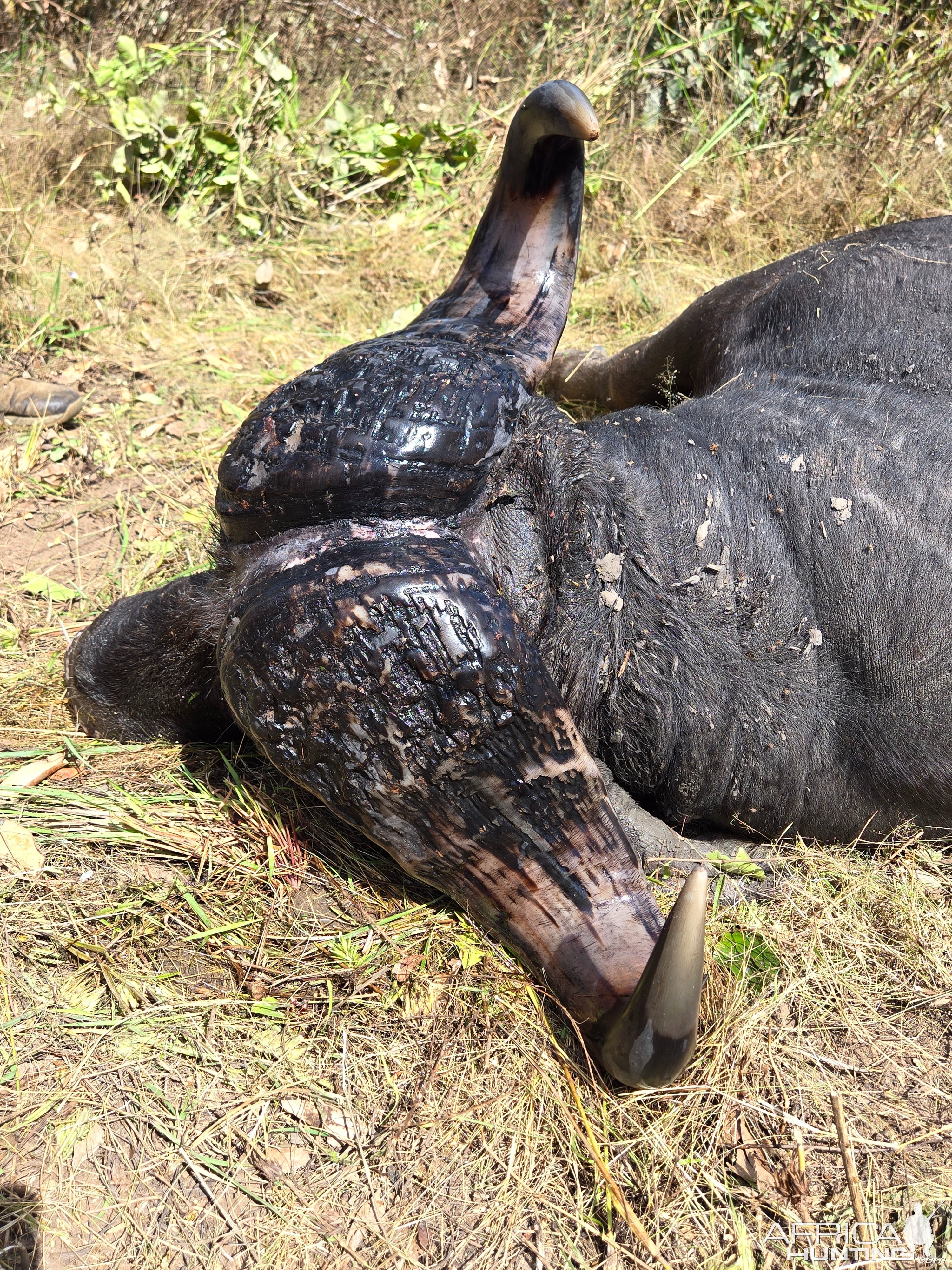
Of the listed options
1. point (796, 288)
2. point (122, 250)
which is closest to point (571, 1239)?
point (796, 288)

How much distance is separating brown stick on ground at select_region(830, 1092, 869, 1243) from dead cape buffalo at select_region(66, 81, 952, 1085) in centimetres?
45

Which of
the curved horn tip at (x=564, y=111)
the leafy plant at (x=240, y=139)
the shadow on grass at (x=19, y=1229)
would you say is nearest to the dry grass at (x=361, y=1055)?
the shadow on grass at (x=19, y=1229)

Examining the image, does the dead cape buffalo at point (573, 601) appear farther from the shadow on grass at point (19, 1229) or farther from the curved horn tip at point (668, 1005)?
the shadow on grass at point (19, 1229)

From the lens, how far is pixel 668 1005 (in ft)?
5.20

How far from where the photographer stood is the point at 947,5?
15.8ft

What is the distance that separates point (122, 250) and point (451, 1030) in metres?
4.11

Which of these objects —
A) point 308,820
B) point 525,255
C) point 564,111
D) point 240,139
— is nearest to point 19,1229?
point 308,820

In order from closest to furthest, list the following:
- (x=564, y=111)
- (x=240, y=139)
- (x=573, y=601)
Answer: (x=573, y=601), (x=564, y=111), (x=240, y=139)

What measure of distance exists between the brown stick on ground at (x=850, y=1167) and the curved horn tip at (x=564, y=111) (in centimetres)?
201

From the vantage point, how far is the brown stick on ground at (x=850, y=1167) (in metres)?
1.79

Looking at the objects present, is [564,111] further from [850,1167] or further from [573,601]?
[850,1167]

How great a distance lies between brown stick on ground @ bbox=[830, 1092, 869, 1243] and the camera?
1793mm

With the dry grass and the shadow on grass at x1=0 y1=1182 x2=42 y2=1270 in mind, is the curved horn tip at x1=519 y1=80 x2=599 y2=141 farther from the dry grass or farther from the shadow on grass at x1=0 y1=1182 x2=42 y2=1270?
the shadow on grass at x1=0 y1=1182 x2=42 y2=1270

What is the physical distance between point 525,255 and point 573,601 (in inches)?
36.3
